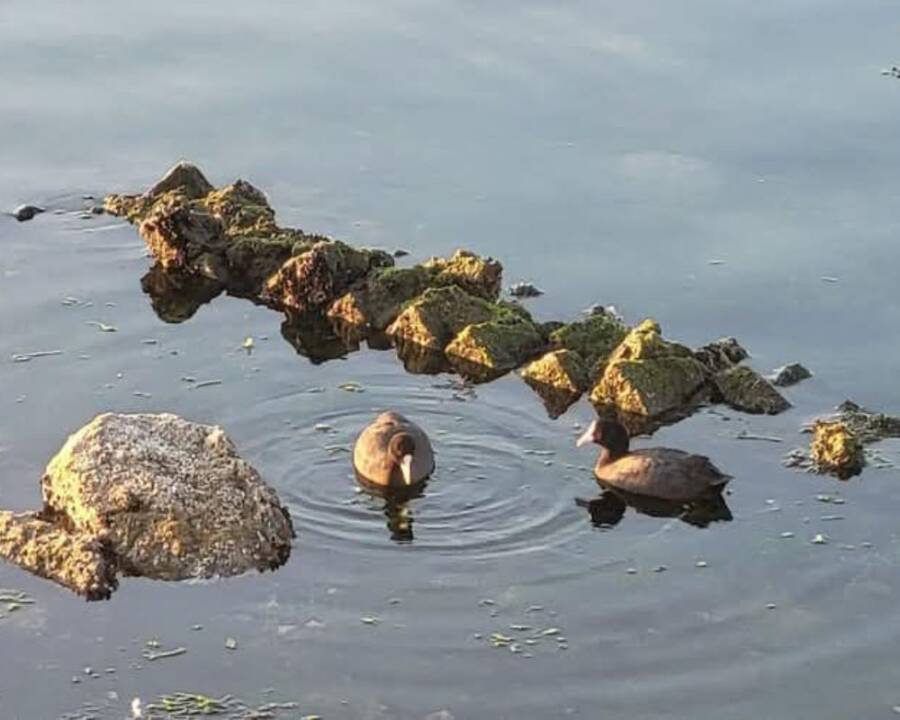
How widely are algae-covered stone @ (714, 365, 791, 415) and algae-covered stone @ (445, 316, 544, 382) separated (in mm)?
1890

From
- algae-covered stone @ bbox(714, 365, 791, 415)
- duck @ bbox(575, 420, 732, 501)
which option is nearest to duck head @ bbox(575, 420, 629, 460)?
duck @ bbox(575, 420, 732, 501)

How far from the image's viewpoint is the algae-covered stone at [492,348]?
61.6 feet

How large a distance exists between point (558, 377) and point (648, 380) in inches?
32.9

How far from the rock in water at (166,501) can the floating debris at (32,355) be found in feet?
9.25

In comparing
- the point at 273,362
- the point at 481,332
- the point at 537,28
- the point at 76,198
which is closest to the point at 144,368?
the point at 273,362

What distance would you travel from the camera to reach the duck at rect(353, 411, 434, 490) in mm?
16094

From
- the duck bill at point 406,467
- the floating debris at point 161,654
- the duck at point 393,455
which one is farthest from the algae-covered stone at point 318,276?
the floating debris at point 161,654

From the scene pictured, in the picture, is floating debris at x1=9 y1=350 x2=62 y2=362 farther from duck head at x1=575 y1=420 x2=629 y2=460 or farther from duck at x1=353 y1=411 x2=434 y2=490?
duck head at x1=575 y1=420 x2=629 y2=460

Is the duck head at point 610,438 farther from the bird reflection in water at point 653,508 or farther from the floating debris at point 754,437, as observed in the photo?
the floating debris at point 754,437

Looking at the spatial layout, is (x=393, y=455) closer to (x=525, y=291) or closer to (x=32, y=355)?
(x=32, y=355)

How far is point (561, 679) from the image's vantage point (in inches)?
537

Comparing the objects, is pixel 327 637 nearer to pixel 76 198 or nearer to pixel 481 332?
pixel 481 332

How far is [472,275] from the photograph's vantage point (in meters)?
20.2

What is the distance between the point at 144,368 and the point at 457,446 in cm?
329
